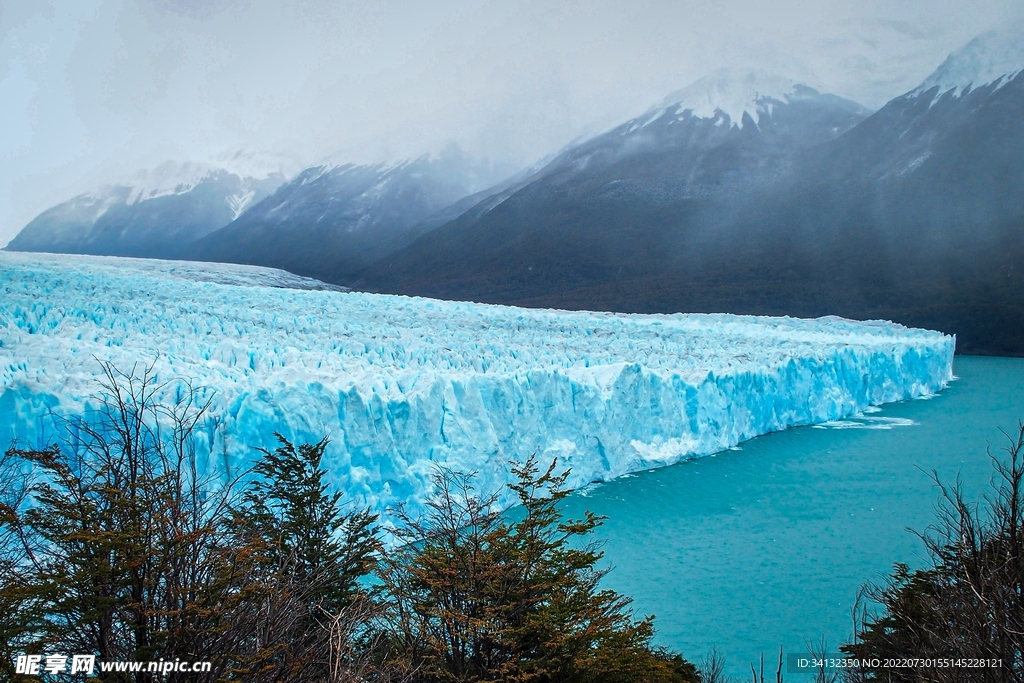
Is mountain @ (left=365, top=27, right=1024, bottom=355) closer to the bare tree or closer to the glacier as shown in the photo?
the glacier

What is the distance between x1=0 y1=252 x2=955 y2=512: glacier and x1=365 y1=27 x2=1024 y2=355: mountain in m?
16.0

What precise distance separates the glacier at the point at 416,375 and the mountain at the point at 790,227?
16025 millimetres

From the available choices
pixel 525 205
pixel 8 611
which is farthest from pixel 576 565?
pixel 525 205

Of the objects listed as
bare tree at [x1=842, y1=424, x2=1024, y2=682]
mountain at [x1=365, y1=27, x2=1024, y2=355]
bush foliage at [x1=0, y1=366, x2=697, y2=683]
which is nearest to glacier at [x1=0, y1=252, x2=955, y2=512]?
bush foliage at [x1=0, y1=366, x2=697, y2=683]

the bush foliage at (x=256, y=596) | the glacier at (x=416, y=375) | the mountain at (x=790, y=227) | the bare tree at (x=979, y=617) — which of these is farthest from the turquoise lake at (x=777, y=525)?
the mountain at (x=790, y=227)

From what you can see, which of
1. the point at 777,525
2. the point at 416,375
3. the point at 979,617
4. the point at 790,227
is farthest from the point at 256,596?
the point at 790,227

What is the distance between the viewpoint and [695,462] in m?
10.7

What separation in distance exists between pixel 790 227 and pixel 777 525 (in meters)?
31.4

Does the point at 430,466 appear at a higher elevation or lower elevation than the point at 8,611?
higher

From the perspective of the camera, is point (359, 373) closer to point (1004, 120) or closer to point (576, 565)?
point (576, 565)

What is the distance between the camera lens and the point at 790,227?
120 ft

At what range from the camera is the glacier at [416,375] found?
22.4 ft

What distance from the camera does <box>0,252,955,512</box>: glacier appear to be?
6828mm

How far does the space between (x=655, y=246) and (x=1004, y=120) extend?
1891cm
